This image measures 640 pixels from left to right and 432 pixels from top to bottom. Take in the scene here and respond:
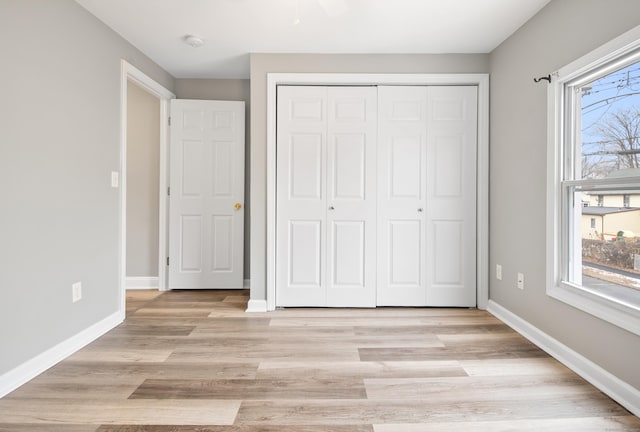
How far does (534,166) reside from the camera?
243cm

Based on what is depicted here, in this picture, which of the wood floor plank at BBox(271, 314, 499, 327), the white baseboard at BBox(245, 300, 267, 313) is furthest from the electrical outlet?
the wood floor plank at BBox(271, 314, 499, 327)

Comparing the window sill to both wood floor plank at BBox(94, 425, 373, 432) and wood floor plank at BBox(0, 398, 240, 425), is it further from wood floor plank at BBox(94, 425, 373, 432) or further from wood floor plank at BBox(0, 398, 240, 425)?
wood floor plank at BBox(0, 398, 240, 425)

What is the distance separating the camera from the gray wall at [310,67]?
3.05 metres

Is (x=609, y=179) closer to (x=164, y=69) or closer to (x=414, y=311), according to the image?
(x=414, y=311)

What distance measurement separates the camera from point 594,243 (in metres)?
2.00

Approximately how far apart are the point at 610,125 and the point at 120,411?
3.02 metres

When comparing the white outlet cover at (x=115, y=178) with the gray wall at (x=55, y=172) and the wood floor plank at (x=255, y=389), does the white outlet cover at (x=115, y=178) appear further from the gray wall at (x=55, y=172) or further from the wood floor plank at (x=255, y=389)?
the wood floor plank at (x=255, y=389)

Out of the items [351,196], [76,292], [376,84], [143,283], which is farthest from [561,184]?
[143,283]

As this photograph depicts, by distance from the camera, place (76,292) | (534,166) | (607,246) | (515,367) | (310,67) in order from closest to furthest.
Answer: (607,246) → (515,367) → (76,292) → (534,166) → (310,67)

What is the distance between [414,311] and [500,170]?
4.82 feet

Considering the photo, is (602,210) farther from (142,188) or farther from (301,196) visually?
(142,188)

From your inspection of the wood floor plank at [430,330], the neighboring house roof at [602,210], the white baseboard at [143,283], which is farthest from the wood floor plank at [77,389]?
the neighboring house roof at [602,210]

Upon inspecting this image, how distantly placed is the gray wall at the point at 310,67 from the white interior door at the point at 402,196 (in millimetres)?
222

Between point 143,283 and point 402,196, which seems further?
point 143,283
